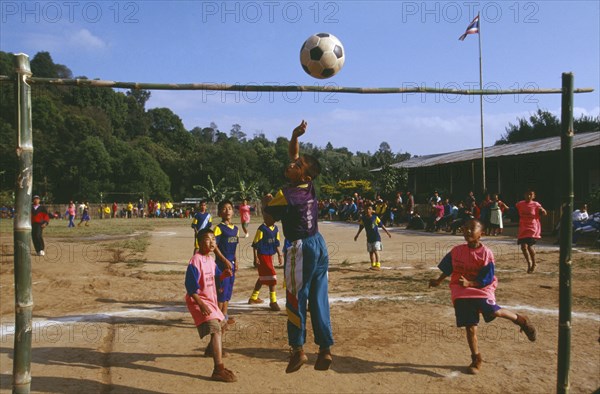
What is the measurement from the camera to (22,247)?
333cm

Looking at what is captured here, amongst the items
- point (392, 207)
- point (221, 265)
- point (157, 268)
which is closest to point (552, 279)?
point (221, 265)

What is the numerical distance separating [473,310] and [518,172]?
25753 mm

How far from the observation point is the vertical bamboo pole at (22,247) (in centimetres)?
333

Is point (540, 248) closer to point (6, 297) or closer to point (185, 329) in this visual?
point (185, 329)

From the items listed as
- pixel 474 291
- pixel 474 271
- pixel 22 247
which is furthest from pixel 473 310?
pixel 22 247

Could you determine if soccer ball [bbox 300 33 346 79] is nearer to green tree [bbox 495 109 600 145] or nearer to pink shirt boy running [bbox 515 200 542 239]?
pink shirt boy running [bbox 515 200 542 239]

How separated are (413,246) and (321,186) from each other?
117ft

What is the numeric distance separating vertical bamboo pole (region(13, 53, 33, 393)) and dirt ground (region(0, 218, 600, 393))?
5.65ft

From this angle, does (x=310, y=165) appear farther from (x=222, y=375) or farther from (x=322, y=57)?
(x=222, y=375)

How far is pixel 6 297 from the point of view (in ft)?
31.4

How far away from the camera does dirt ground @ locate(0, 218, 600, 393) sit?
16.6 feet

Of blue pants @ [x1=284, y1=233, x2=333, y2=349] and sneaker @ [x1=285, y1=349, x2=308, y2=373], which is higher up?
blue pants @ [x1=284, y1=233, x2=333, y2=349]

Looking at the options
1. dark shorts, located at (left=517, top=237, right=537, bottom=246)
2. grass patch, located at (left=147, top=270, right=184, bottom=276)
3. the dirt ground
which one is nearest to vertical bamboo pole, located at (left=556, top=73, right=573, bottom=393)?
the dirt ground

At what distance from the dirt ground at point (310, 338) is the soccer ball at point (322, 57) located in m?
3.01
